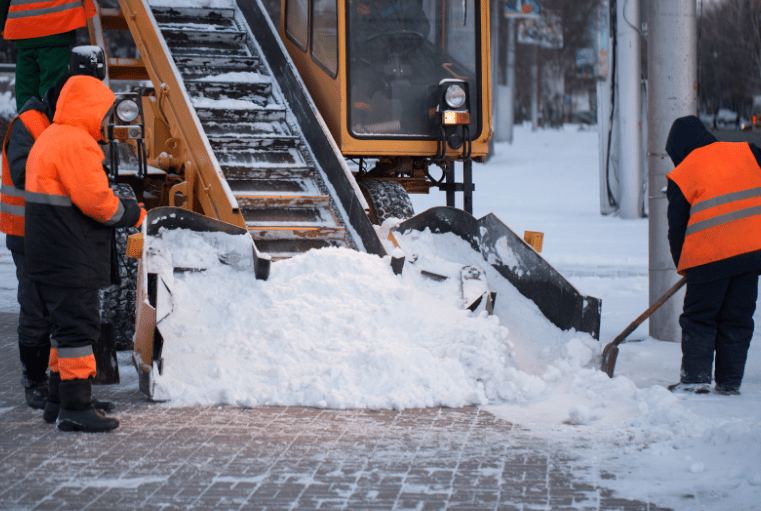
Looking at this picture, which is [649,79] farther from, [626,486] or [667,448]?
[626,486]

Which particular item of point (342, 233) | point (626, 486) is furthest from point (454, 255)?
point (626, 486)

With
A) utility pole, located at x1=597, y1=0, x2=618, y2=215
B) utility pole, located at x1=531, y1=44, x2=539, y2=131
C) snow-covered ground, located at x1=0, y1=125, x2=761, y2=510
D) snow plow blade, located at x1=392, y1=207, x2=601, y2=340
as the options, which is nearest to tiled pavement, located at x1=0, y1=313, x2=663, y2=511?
snow-covered ground, located at x1=0, y1=125, x2=761, y2=510

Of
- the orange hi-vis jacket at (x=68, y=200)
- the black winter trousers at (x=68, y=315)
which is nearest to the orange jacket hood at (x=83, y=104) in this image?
the orange hi-vis jacket at (x=68, y=200)

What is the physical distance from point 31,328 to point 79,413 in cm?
72

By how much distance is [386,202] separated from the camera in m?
6.52

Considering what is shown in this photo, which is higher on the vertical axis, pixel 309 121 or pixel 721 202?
pixel 309 121

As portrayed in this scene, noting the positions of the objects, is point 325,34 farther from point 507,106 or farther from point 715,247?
point 507,106

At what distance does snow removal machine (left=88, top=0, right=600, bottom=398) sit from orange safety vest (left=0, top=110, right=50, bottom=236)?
3.48 feet

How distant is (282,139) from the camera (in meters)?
6.34

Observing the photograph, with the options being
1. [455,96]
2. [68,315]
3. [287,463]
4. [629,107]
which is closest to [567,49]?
[629,107]

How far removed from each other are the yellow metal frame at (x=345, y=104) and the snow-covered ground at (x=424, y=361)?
1.01m

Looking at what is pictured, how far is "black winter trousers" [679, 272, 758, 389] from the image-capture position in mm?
4754

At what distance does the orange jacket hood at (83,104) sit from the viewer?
4.09 meters

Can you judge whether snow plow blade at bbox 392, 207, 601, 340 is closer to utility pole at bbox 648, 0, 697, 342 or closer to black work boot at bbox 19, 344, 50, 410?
utility pole at bbox 648, 0, 697, 342
